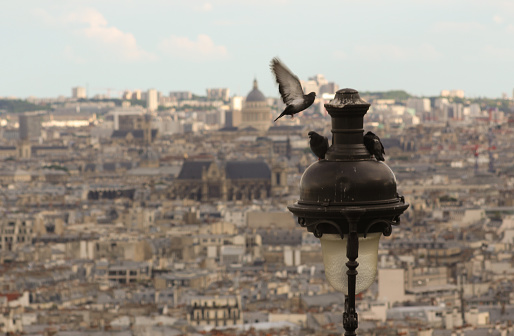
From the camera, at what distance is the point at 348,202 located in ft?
18.6

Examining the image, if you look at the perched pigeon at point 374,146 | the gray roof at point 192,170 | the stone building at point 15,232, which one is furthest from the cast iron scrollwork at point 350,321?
the gray roof at point 192,170

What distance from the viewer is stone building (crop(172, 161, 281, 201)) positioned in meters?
132

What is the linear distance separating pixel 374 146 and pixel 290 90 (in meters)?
0.35

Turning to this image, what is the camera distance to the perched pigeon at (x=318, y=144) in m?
5.74

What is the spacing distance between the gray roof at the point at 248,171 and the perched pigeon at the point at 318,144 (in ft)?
421

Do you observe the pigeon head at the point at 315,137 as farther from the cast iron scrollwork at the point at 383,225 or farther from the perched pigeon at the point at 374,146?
the cast iron scrollwork at the point at 383,225

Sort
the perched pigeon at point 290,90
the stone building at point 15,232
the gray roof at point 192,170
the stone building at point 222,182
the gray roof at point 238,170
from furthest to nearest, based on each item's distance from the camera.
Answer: the gray roof at point 238,170 < the gray roof at point 192,170 < the stone building at point 222,182 < the stone building at point 15,232 < the perched pigeon at point 290,90

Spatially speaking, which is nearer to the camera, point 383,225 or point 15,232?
point 383,225

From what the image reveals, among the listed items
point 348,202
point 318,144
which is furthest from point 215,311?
point 348,202

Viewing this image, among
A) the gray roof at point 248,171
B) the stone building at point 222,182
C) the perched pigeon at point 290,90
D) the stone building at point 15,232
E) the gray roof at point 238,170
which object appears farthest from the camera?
the gray roof at point 248,171

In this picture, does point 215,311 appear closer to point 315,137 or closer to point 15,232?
point 15,232

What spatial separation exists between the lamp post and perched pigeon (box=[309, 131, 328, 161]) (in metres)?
0.02

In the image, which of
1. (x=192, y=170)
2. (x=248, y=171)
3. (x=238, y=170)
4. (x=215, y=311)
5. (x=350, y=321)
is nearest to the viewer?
(x=350, y=321)

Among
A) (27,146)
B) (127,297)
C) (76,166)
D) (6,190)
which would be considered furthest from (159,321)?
(27,146)
